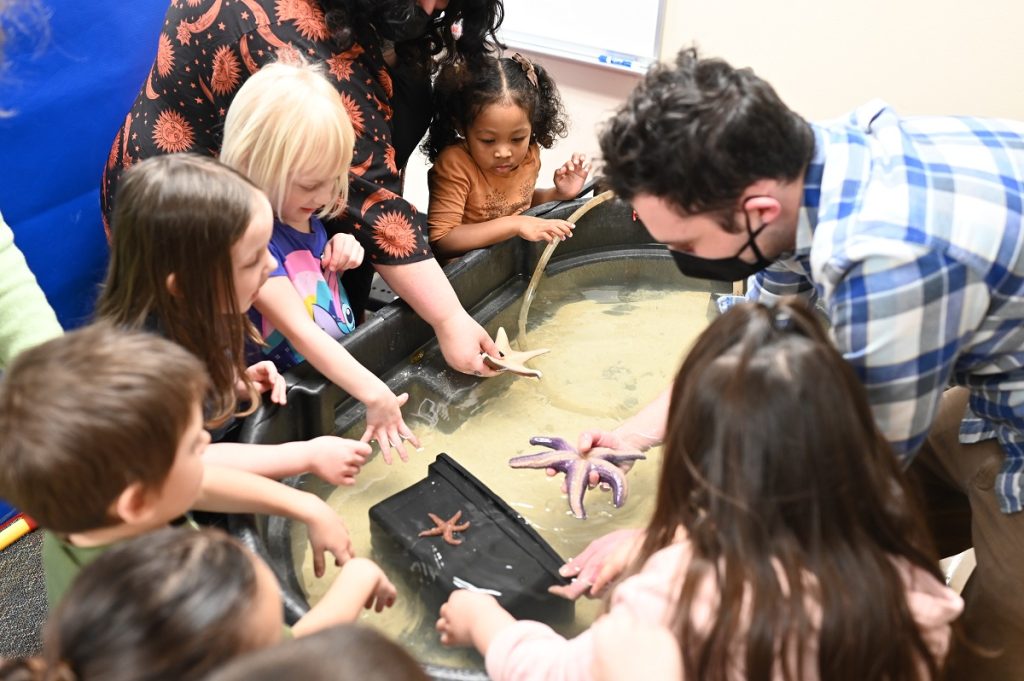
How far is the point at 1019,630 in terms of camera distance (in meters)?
1.28

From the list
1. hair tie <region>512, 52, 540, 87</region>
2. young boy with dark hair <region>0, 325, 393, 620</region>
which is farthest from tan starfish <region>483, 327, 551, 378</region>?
young boy with dark hair <region>0, 325, 393, 620</region>

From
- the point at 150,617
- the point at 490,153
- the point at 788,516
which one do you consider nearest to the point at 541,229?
the point at 490,153

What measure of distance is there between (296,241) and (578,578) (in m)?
0.85

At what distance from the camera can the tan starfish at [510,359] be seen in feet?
5.84

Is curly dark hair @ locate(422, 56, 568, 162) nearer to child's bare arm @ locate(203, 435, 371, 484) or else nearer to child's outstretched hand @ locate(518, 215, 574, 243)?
child's outstretched hand @ locate(518, 215, 574, 243)

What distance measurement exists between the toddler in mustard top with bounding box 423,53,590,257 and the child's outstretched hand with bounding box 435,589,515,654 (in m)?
1.05

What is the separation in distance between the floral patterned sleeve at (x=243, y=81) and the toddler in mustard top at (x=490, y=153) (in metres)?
0.32

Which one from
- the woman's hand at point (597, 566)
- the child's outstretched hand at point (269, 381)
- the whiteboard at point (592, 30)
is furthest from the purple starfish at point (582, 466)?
the whiteboard at point (592, 30)

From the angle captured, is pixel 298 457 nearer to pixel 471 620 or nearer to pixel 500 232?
pixel 471 620

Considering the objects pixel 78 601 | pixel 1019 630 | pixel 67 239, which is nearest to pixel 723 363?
pixel 78 601

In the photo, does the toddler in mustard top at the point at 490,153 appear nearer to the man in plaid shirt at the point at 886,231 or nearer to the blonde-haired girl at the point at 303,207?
the blonde-haired girl at the point at 303,207

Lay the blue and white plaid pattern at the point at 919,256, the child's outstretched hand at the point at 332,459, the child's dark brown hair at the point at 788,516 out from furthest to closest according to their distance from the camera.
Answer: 1. the child's outstretched hand at the point at 332,459
2. the blue and white plaid pattern at the point at 919,256
3. the child's dark brown hair at the point at 788,516

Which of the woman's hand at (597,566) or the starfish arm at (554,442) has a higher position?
the starfish arm at (554,442)

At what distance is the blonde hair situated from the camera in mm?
1453
